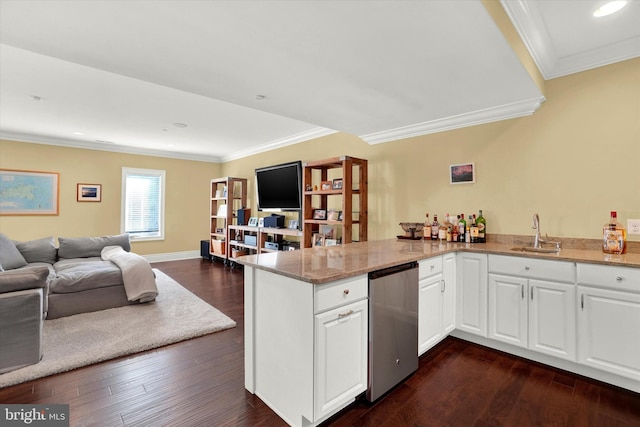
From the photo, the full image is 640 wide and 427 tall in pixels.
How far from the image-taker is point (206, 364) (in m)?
2.25

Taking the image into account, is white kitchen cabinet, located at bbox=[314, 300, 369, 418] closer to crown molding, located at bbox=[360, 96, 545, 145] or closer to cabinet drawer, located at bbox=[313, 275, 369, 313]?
cabinet drawer, located at bbox=[313, 275, 369, 313]

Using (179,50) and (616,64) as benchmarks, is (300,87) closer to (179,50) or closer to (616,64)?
(179,50)

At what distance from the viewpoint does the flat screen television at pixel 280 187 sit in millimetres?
4695

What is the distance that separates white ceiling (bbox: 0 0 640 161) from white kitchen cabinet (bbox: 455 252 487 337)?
58.3 inches

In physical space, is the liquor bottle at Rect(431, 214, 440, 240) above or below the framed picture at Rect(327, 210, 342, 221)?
below

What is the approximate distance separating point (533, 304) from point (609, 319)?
413 mm

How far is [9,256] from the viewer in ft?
11.9

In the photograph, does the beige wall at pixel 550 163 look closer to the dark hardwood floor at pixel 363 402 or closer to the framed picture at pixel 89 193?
the dark hardwood floor at pixel 363 402

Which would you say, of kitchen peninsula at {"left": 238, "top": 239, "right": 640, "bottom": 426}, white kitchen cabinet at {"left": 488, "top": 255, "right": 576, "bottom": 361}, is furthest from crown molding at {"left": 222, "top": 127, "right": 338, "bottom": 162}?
white kitchen cabinet at {"left": 488, "top": 255, "right": 576, "bottom": 361}

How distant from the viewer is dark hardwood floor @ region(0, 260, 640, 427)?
166cm

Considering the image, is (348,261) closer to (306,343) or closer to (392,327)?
(392,327)

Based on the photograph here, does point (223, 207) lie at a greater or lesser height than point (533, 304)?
greater

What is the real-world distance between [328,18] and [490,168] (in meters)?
2.29

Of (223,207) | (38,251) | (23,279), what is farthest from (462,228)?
(38,251)
